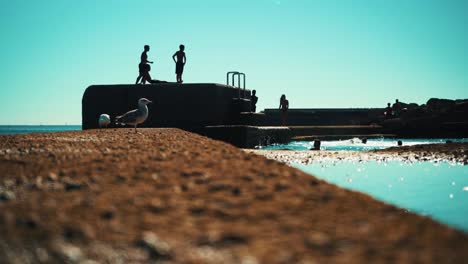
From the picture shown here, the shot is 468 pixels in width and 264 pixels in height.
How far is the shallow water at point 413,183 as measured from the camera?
247 inches

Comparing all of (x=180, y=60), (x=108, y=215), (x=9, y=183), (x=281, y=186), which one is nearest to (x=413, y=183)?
(x=281, y=186)

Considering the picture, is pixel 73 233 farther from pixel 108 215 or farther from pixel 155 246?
pixel 155 246

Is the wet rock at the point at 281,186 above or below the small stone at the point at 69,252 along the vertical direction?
above

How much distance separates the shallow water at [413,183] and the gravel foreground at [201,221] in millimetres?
2398

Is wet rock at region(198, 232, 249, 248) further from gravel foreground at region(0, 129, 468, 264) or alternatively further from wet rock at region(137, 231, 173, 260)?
wet rock at region(137, 231, 173, 260)

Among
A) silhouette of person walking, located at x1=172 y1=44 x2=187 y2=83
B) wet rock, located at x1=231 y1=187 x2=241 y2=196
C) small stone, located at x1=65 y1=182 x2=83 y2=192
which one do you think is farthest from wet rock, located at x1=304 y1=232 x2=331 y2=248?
silhouette of person walking, located at x1=172 y1=44 x2=187 y2=83

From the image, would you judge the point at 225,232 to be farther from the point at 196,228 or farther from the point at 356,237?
the point at 356,237

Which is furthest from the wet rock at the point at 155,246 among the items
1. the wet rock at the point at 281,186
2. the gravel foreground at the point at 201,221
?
the wet rock at the point at 281,186

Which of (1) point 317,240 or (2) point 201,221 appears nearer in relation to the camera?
(1) point 317,240

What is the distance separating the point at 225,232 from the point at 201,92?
53.5 feet

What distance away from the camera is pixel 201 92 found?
63.0 feet

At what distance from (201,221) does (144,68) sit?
1651cm

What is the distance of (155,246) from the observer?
283 cm

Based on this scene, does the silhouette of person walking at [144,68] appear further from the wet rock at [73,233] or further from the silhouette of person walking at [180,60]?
the wet rock at [73,233]
